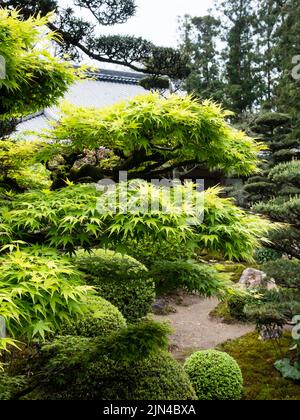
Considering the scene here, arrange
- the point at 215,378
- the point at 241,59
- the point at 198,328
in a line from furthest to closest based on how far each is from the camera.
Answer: the point at 241,59
the point at 198,328
the point at 215,378

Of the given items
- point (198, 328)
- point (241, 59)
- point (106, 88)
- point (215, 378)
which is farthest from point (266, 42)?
point (215, 378)

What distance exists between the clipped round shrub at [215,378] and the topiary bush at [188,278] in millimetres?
2447

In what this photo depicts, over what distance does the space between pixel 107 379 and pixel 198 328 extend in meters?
4.64

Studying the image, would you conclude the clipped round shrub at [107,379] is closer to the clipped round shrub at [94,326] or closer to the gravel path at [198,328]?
the clipped round shrub at [94,326]

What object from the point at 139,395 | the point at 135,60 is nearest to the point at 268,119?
the point at 135,60

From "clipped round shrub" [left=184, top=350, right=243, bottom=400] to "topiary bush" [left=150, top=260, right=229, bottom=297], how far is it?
2.45 metres

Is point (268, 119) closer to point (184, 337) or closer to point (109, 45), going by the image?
point (184, 337)

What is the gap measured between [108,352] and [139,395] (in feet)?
2.59

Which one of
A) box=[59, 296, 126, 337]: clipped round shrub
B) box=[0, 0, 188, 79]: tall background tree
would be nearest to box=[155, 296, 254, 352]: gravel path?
box=[59, 296, 126, 337]: clipped round shrub

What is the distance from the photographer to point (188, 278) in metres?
3.09

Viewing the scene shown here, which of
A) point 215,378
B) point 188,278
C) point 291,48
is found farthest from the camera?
point 291,48

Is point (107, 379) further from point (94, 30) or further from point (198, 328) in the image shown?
point (198, 328)

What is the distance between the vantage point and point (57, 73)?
3145 millimetres

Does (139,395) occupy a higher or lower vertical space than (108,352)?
lower
